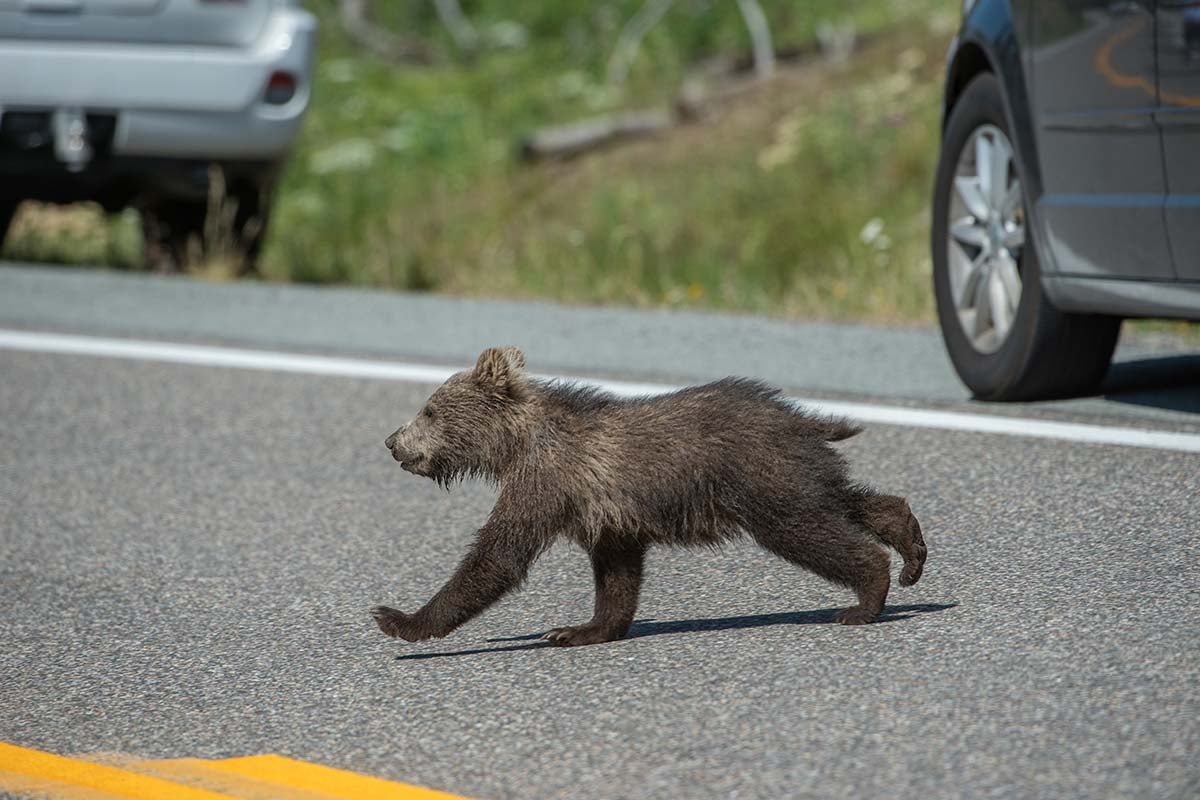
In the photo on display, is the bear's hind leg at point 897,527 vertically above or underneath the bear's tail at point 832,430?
underneath

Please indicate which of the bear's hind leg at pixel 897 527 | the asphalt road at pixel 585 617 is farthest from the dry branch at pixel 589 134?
the bear's hind leg at pixel 897 527

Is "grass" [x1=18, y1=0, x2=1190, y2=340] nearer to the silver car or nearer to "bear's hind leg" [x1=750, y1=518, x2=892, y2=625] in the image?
the silver car

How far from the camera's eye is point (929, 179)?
49.2ft

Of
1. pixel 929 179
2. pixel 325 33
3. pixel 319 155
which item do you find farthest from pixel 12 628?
pixel 325 33

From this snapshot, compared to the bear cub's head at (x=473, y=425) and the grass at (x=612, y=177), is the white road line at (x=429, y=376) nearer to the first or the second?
the bear cub's head at (x=473, y=425)

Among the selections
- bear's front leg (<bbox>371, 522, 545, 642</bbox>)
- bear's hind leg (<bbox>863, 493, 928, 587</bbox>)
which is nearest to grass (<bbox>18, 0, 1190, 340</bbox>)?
bear's hind leg (<bbox>863, 493, 928, 587</bbox>)

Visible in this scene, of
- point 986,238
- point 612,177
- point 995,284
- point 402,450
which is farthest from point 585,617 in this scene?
point 612,177

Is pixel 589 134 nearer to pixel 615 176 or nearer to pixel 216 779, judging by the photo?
pixel 615 176

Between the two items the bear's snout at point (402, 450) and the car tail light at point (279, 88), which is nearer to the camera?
the bear's snout at point (402, 450)

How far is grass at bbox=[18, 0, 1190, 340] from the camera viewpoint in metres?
11.7

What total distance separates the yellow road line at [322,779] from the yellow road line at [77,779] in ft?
0.41

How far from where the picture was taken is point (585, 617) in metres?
4.80

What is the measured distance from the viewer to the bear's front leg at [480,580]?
438 centimetres

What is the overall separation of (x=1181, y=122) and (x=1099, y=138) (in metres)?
0.48
